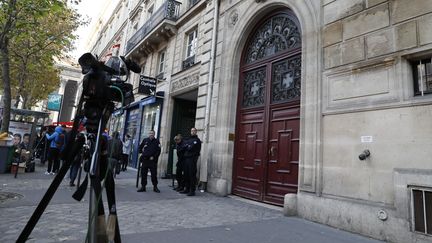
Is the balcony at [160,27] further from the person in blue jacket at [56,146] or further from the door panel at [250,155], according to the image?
the door panel at [250,155]

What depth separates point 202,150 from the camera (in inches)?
362

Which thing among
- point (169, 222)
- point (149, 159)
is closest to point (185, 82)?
point (149, 159)

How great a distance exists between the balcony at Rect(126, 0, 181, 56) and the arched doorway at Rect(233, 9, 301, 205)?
5.66 meters

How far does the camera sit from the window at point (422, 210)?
3936mm

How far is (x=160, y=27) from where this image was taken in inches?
525

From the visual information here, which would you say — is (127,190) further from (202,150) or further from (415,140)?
(415,140)

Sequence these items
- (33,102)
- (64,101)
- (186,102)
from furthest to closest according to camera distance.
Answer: (33,102)
(64,101)
(186,102)

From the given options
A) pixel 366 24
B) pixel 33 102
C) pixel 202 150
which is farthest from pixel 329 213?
pixel 33 102

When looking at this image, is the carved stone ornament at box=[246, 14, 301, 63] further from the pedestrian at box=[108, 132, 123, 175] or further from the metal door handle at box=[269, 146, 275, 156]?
the pedestrian at box=[108, 132, 123, 175]

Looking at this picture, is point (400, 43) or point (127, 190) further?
point (127, 190)

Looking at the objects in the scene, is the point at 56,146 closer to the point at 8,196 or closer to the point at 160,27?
the point at 8,196

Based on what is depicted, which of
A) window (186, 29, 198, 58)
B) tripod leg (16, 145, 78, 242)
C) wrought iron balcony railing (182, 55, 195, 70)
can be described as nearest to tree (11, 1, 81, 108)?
wrought iron balcony railing (182, 55, 195, 70)

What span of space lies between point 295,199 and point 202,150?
402 cm

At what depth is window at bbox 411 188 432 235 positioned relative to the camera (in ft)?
12.9
